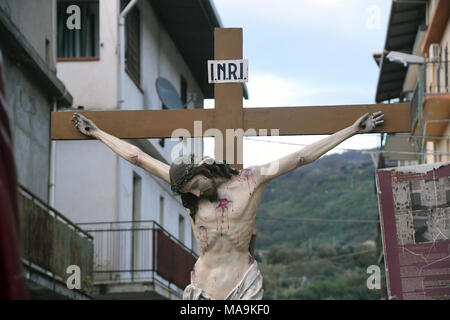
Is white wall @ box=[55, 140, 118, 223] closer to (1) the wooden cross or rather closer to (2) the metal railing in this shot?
(2) the metal railing

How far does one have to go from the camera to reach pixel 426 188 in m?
12.1

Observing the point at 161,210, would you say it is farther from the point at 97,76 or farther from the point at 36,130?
the point at 36,130

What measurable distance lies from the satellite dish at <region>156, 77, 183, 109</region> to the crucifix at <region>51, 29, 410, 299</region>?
16.4 meters

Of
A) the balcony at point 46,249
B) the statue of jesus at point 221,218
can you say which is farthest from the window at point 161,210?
the statue of jesus at point 221,218

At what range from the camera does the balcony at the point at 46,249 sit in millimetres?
16719

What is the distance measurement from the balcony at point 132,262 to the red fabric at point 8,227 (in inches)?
754

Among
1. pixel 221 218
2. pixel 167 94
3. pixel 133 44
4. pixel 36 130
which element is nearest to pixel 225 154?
pixel 221 218

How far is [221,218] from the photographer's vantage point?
8602 millimetres

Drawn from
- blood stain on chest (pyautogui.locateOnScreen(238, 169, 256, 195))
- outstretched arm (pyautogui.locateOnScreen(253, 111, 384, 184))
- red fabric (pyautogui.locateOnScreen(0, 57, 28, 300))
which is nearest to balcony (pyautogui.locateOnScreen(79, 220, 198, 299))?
outstretched arm (pyautogui.locateOnScreen(253, 111, 384, 184))

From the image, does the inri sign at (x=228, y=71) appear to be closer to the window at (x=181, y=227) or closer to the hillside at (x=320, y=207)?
the window at (x=181, y=227)

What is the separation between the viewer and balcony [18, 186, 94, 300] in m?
16.7

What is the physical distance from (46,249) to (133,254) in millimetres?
7473
